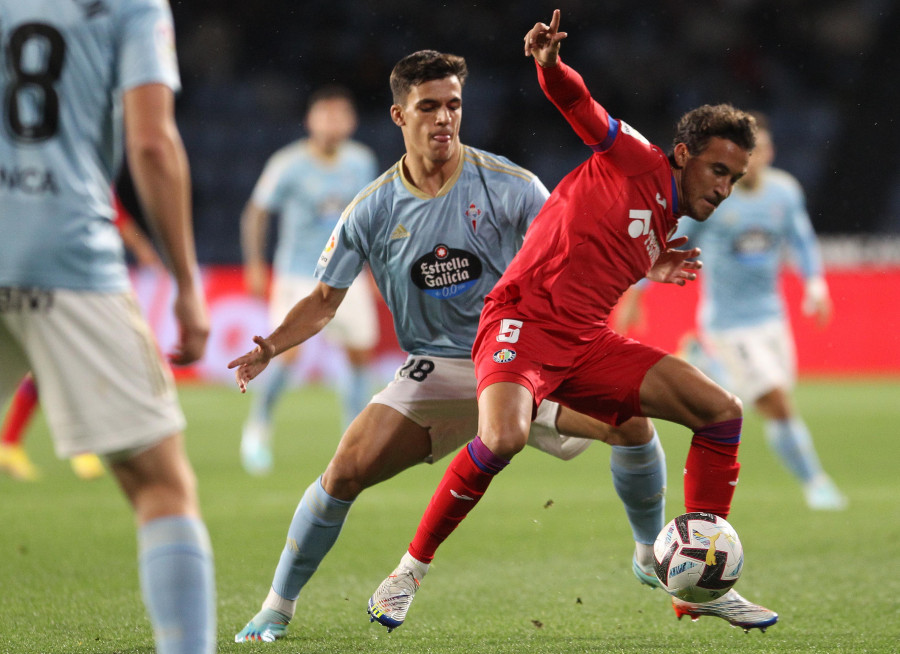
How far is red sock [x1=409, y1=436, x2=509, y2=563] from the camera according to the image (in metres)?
3.67

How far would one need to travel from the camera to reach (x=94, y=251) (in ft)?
7.93

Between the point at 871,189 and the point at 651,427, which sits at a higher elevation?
the point at 651,427

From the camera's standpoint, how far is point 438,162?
13.6 ft

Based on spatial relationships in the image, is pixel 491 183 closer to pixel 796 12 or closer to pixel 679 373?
pixel 679 373

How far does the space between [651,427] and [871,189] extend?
639 inches

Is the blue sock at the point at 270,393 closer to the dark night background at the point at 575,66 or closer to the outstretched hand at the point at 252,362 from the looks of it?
the outstretched hand at the point at 252,362

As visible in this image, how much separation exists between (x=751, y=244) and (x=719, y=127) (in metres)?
4.14

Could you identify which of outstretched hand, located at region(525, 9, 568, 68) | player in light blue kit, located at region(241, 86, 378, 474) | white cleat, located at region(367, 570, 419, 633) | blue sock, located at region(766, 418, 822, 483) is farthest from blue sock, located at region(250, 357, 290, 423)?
outstretched hand, located at region(525, 9, 568, 68)

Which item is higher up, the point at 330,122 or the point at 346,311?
the point at 330,122

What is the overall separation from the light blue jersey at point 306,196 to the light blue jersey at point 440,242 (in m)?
4.93

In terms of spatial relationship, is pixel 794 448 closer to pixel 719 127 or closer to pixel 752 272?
pixel 752 272

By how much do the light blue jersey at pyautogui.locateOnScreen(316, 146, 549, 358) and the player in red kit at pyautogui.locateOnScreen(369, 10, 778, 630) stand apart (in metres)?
0.19

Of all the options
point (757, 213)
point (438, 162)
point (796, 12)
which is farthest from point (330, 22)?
point (438, 162)

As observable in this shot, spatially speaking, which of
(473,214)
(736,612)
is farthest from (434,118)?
(736,612)
